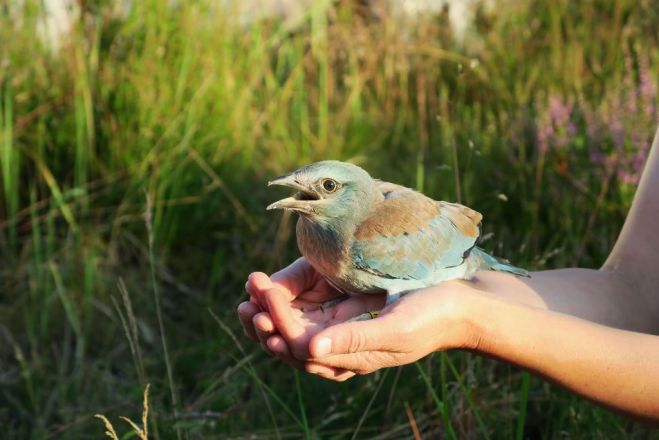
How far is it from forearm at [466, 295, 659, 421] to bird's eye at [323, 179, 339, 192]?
1.21 ft

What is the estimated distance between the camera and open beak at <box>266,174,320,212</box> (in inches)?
63.9

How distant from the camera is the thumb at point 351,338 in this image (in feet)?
4.57

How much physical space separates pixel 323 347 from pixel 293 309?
41cm

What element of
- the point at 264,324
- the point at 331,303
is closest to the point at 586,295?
the point at 331,303

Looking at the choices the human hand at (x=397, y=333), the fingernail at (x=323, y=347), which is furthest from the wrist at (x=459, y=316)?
the fingernail at (x=323, y=347)

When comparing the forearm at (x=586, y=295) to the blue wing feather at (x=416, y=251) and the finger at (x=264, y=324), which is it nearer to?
the blue wing feather at (x=416, y=251)

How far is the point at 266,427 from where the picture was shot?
2.43 m

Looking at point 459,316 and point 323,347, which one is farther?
point 459,316

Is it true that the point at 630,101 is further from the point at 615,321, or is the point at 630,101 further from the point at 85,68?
the point at 85,68

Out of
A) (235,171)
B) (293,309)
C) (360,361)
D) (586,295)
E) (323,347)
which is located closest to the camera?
(323,347)

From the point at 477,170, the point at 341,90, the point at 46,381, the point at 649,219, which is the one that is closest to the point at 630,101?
the point at 477,170

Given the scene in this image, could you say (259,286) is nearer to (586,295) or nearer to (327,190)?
(327,190)

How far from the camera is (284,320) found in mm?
1520

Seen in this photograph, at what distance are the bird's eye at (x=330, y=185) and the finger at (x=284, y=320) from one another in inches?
10.5
